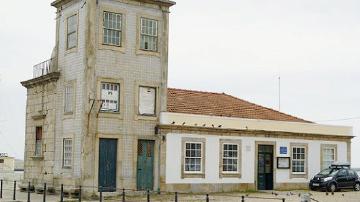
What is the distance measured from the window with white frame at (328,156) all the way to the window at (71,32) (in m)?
15.1

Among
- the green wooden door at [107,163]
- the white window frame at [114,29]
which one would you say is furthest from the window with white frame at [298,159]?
the white window frame at [114,29]

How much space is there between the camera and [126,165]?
27.4 m

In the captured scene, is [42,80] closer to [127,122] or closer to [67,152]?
[67,152]

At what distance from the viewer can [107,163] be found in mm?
26984

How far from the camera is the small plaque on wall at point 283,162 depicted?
32.6 meters

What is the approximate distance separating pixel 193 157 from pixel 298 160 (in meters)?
6.95

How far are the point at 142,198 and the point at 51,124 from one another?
6173mm

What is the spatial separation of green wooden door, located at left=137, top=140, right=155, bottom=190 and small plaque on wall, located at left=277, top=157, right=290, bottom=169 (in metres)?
7.66

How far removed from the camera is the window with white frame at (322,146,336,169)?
34531 millimetres

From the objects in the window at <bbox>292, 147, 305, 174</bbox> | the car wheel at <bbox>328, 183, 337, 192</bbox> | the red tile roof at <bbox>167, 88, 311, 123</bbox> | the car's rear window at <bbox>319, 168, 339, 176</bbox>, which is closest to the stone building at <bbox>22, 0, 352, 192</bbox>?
the red tile roof at <bbox>167, 88, 311, 123</bbox>

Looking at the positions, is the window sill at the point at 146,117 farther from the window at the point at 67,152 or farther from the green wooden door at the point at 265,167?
the green wooden door at the point at 265,167

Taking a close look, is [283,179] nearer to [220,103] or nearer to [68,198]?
[220,103]

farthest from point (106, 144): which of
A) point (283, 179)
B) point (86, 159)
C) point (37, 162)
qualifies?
point (283, 179)

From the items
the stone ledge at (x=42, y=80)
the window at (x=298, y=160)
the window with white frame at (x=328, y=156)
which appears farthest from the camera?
the window with white frame at (x=328, y=156)
